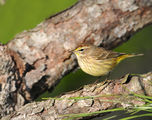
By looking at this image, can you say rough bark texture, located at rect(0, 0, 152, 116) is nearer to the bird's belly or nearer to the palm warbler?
the palm warbler

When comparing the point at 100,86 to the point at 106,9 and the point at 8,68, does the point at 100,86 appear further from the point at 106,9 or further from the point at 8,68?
the point at 106,9

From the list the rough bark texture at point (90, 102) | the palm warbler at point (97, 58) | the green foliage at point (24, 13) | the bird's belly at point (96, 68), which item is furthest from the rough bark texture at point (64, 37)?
the green foliage at point (24, 13)

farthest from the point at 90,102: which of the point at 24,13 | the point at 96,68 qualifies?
the point at 24,13

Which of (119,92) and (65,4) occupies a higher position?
(65,4)

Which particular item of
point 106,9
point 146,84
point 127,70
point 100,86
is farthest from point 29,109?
point 127,70

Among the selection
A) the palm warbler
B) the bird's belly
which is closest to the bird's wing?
the palm warbler

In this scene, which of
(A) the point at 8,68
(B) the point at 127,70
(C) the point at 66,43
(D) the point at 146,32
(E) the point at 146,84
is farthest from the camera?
(D) the point at 146,32

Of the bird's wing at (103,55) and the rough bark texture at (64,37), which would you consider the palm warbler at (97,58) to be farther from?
the rough bark texture at (64,37)
